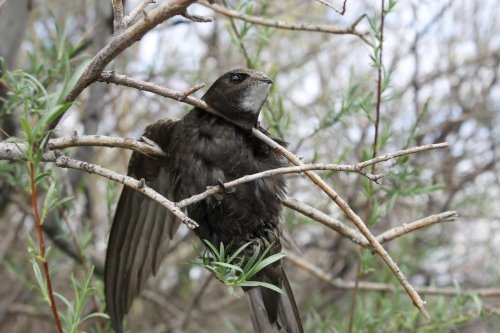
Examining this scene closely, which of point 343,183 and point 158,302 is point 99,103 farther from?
point 343,183

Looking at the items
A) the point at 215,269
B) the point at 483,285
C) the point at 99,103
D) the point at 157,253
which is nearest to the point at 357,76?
the point at 483,285

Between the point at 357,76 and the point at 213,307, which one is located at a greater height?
the point at 357,76

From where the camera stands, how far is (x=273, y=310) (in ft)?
7.47

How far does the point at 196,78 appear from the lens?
2.85 metres

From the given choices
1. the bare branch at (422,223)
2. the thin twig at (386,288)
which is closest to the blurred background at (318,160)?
the thin twig at (386,288)

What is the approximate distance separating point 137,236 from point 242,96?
82cm

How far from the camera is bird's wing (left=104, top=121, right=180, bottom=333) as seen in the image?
2.45 metres

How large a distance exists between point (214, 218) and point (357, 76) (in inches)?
102

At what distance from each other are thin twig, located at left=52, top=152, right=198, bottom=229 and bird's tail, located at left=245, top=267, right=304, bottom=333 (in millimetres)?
992

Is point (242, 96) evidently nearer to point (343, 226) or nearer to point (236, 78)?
point (236, 78)

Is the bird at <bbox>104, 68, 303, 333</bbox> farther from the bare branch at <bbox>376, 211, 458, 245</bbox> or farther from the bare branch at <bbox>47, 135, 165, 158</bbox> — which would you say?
the bare branch at <bbox>376, 211, 458, 245</bbox>

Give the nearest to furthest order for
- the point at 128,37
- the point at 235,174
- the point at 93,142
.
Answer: the point at 128,37 < the point at 93,142 < the point at 235,174

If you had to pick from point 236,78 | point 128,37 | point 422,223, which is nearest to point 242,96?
point 236,78

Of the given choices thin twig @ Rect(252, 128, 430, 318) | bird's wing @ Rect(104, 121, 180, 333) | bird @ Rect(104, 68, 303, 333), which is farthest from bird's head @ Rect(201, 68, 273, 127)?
thin twig @ Rect(252, 128, 430, 318)
